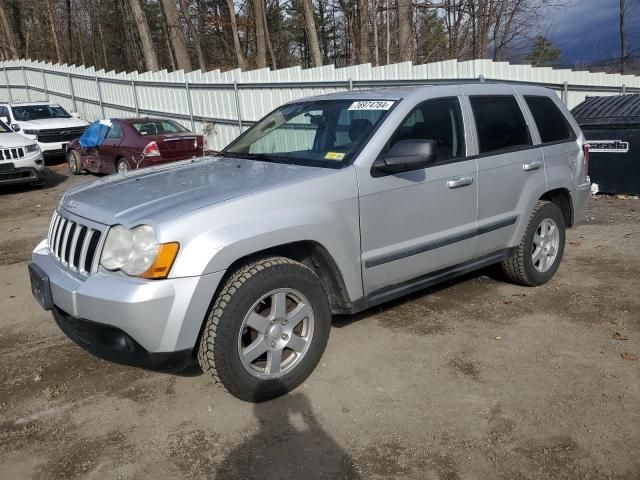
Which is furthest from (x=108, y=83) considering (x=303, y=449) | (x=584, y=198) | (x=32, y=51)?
(x=32, y=51)

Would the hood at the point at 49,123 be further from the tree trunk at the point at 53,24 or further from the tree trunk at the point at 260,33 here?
the tree trunk at the point at 53,24

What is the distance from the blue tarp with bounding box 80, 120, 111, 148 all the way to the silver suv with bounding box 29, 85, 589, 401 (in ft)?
29.0

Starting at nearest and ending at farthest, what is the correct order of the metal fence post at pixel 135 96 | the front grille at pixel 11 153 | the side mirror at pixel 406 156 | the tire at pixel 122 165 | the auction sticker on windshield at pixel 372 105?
the side mirror at pixel 406 156 → the auction sticker on windshield at pixel 372 105 → the front grille at pixel 11 153 → the tire at pixel 122 165 → the metal fence post at pixel 135 96

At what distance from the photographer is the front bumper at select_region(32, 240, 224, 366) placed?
9.19ft

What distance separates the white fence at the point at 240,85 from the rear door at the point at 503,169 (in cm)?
487

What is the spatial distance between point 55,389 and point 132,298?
126cm

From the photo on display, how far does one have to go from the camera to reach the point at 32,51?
3872cm

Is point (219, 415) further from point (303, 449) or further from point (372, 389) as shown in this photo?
point (372, 389)

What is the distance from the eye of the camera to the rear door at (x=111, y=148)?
11859 millimetres

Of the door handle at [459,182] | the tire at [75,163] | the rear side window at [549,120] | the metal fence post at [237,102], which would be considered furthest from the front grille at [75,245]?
the tire at [75,163]

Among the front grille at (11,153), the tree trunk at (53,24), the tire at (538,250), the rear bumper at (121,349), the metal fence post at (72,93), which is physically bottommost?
the tire at (538,250)

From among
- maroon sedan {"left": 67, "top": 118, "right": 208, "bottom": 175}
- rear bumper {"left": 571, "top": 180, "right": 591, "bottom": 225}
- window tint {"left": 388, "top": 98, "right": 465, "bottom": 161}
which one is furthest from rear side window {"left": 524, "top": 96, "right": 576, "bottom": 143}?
maroon sedan {"left": 67, "top": 118, "right": 208, "bottom": 175}

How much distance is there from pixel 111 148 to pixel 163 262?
10047 mm

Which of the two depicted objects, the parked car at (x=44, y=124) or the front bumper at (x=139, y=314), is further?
the parked car at (x=44, y=124)
